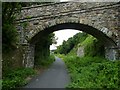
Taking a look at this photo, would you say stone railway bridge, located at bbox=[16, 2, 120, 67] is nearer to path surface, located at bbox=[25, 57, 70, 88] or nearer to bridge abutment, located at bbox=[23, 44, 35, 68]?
bridge abutment, located at bbox=[23, 44, 35, 68]

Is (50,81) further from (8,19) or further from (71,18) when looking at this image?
(71,18)

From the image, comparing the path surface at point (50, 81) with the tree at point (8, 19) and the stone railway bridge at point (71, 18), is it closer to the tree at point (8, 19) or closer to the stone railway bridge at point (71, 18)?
the tree at point (8, 19)

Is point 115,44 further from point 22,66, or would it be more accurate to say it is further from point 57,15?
point 22,66

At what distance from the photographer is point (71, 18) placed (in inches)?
653

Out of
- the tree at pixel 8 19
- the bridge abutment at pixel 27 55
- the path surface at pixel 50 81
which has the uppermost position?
the tree at pixel 8 19

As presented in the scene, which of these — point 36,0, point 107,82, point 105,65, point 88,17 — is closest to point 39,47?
point 36,0

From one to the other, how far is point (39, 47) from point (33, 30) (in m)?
5.27

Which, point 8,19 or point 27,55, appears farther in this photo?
point 27,55

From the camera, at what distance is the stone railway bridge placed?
16609 millimetres

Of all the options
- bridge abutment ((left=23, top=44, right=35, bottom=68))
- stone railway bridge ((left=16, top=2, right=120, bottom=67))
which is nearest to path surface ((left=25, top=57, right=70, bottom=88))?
bridge abutment ((left=23, top=44, right=35, bottom=68))

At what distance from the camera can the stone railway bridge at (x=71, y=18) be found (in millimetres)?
16609

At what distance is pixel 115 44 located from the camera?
1688 centimetres

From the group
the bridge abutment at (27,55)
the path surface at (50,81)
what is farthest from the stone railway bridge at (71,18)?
the path surface at (50,81)

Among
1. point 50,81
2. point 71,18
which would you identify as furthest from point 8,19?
point 71,18
